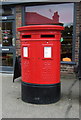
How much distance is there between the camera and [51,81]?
15.0ft

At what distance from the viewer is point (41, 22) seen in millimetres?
7652

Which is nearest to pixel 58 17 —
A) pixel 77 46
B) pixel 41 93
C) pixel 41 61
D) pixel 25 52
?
pixel 77 46

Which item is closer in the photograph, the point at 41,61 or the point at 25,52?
the point at 41,61

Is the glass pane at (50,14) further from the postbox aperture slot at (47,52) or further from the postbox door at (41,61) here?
the postbox aperture slot at (47,52)

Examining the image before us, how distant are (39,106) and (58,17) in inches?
164

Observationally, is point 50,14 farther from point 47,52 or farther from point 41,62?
point 41,62

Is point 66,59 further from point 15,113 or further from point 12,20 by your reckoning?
point 15,113

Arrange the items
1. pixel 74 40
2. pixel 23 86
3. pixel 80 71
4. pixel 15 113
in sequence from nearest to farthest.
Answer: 1. pixel 15 113
2. pixel 80 71
3. pixel 23 86
4. pixel 74 40

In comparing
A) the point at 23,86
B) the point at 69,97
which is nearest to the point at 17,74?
the point at 23,86

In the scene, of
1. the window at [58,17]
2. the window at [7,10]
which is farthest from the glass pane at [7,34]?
the window at [58,17]

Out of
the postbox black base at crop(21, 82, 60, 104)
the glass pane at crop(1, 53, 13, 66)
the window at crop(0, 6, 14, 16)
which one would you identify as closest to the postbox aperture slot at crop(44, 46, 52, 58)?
the postbox black base at crop(21, 82, 60, 104)

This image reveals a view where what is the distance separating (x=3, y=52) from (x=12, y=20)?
1454mm

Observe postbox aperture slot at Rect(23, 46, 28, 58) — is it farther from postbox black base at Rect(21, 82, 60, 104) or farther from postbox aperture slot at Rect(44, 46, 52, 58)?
postbox black base at Rect(21, 82, 60, 104)

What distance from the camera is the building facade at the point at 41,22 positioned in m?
7.17
